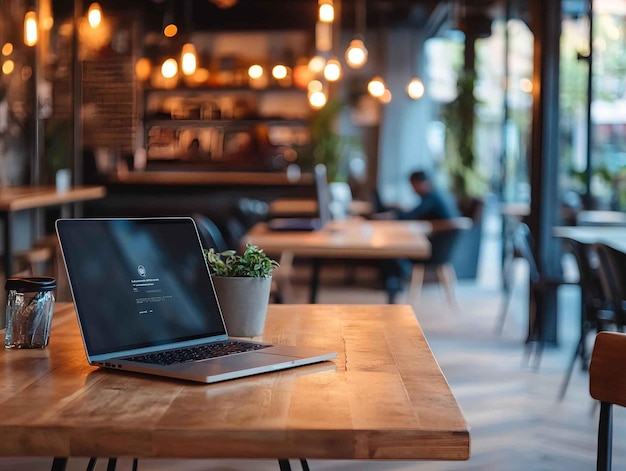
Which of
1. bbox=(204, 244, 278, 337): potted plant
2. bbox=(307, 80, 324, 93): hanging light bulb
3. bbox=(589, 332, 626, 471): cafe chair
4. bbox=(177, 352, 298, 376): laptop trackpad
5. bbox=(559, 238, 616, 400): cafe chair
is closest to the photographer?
bbox=(177, 352, 298, 376): laptop trackpad

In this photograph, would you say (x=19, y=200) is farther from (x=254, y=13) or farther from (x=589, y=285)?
(x=254, y=13)

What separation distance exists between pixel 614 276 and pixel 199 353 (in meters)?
3.61

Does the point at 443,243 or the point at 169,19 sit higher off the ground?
the point at 169,19

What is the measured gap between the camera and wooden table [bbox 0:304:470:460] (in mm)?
1399

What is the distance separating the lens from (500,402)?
5.38m

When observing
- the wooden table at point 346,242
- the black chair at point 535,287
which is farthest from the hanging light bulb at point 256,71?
the wooden table at point 346,242

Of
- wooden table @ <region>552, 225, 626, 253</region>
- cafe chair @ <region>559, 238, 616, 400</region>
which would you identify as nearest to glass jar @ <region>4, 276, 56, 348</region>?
cafe chair @ <region>559, 238, 616, 400</region>

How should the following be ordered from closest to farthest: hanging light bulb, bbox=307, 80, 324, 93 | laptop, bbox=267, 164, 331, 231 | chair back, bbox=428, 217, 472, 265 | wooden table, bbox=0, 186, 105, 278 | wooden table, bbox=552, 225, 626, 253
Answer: laptop, bbox=267, 164, 331, 231 < wooden table, bbox=0, 186, 105, 278 < wooden table, bbox=552, 225, 626, 253 < chair back, bbox=428, 217, 472, 265 < hanging light bulb, bbox=307, 80, 324, 93

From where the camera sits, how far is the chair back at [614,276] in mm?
4992

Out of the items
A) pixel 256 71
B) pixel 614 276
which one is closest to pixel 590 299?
pixel 614 276

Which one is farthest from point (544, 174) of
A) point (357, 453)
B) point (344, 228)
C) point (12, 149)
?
point (357, 453)

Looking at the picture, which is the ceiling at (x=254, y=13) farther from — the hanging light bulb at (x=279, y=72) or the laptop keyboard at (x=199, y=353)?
the laptop keyboard at (x=199, y=353)

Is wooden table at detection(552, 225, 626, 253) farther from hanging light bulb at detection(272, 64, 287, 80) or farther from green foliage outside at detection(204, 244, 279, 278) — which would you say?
green foliage outside at detection(204, 244, 279, 278)

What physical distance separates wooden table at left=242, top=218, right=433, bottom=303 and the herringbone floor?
888mm
